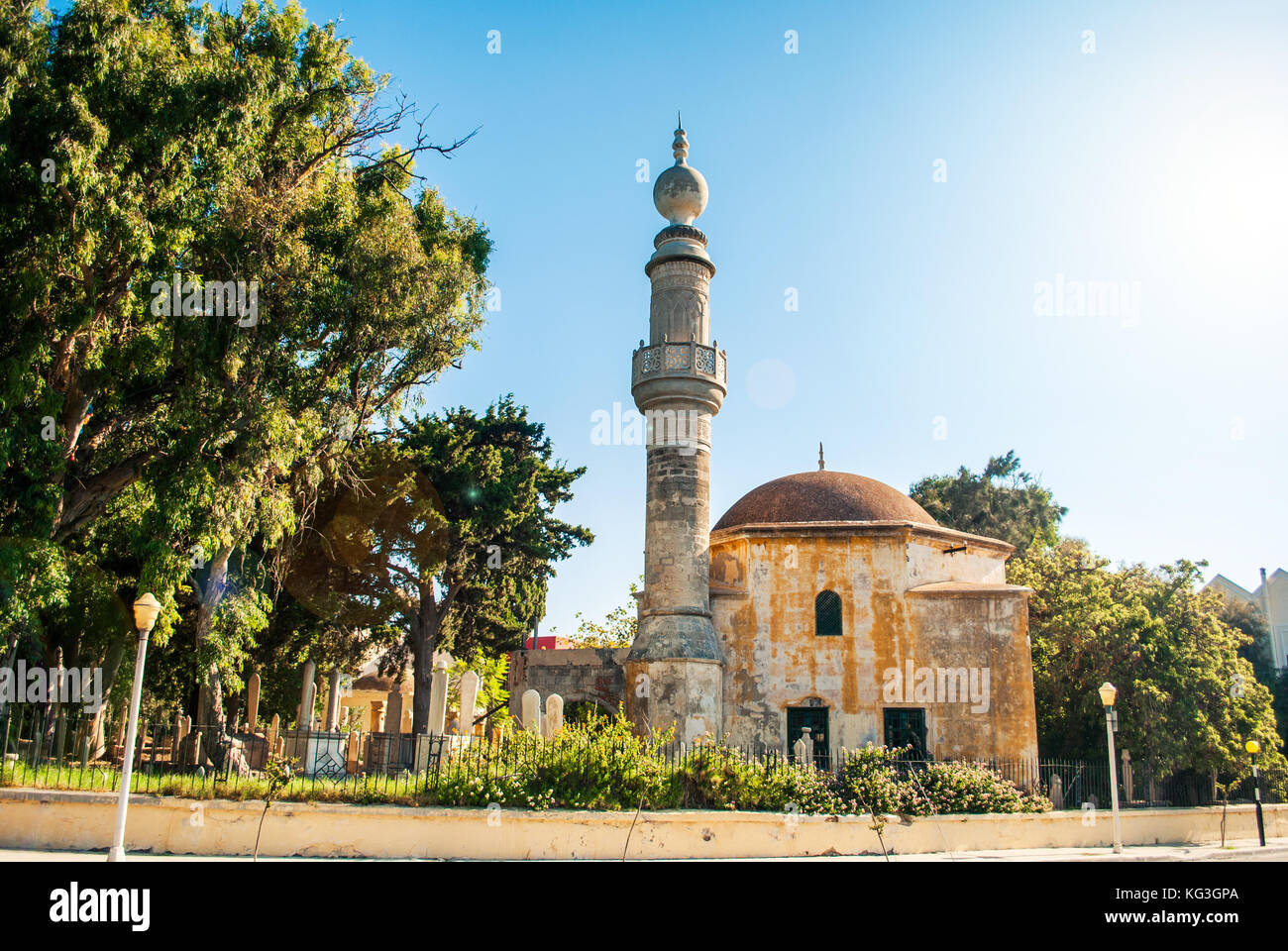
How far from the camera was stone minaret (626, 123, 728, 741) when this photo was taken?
779 inches

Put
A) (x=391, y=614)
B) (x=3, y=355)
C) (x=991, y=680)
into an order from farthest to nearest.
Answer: (x=391, y=614) → (x=991, y=680) → (x=3, y=355)

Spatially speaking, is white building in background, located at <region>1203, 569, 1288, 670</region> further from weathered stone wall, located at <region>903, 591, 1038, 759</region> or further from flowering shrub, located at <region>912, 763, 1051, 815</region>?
flowering shrub, located at <region>912, 763, 1051, 815</region>

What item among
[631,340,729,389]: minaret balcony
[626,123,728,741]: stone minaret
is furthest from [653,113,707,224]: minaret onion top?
[631,340,729,389]: minaret balcony

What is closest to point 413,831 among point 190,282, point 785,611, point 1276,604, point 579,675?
point 190,282

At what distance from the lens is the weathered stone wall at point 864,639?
2039cm

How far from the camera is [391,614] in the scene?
25203mm

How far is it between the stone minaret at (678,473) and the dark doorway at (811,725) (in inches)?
75.0

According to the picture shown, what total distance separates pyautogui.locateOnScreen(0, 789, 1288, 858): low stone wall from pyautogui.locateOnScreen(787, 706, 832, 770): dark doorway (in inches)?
258

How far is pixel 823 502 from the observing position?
2342 centimetres

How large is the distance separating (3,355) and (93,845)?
7353 millimetres

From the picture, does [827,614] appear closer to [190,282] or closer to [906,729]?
[906,729]

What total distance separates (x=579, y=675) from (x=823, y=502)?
8871 mm
